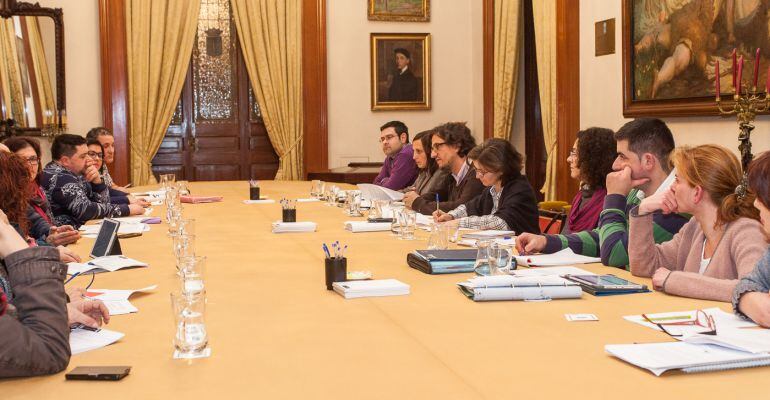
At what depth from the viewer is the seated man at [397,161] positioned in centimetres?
824

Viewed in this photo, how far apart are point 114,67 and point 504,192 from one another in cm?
684

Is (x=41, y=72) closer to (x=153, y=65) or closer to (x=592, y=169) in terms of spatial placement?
(x=153, y=65)

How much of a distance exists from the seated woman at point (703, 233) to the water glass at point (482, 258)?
544 millimetres

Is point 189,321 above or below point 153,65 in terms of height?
below

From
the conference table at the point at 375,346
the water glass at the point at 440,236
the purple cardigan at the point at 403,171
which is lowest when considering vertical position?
the conference table at the point at 375,346

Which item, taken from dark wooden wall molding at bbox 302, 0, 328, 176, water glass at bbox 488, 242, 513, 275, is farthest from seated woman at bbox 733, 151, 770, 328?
dark wooden wall molding at bbox 302, 0, 328, 176

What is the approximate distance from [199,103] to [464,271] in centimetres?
821

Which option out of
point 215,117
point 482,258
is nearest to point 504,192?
point 482,258

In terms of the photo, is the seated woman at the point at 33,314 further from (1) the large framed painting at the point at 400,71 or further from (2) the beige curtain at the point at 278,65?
(1) the large framed painting at the point at 400,71

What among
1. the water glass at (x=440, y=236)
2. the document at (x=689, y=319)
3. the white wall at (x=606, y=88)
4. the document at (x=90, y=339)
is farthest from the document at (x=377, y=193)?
the document at (x=90, y=339)

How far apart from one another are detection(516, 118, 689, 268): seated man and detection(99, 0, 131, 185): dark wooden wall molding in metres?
7.79

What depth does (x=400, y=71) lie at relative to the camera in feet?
36.8

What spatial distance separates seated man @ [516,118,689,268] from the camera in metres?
3.78

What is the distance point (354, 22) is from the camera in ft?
36.6
